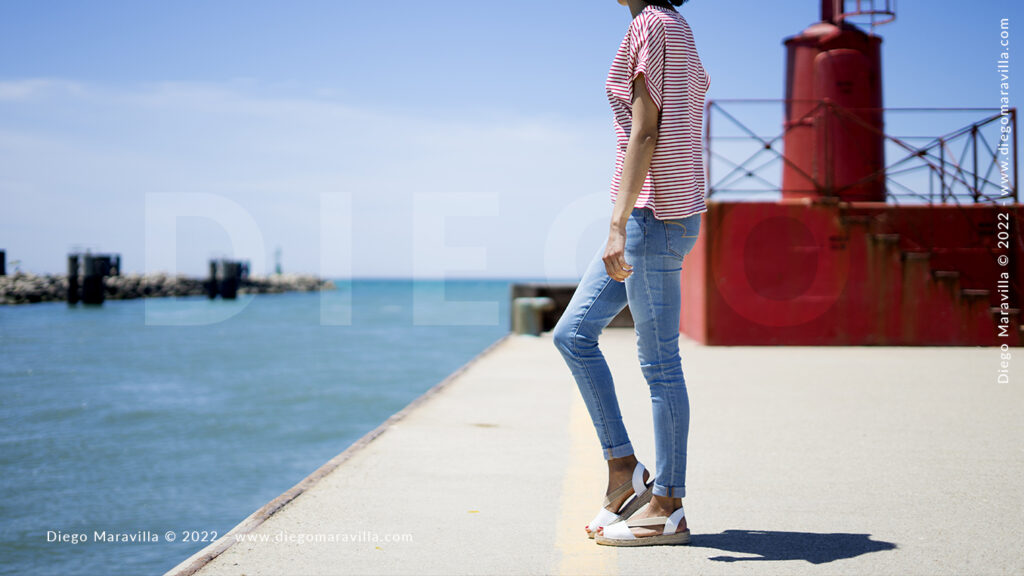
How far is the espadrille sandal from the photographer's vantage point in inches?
109

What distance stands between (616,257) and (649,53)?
0.70m

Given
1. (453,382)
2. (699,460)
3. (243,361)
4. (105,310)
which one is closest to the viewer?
(699,460)

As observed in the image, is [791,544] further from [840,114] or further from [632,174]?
[840,114]

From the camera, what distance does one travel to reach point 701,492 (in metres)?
3.45

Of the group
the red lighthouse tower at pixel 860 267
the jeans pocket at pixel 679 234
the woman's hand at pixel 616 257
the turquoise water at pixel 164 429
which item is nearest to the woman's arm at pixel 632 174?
the woman's hand at pixel 616 257

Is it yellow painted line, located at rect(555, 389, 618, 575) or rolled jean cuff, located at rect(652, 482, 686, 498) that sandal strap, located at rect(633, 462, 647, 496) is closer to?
rolled jean cuff, located at rect(652, 482, 686, 498)

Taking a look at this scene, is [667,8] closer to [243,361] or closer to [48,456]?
[48,456]

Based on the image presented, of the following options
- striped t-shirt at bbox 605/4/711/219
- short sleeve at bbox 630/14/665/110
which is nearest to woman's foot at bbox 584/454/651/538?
striped t-shirt at bbox 605/4/711/219

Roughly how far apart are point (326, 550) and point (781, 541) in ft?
5.48

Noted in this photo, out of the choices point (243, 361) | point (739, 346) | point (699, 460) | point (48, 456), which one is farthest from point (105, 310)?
point (699, 460)

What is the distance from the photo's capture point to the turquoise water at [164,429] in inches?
242

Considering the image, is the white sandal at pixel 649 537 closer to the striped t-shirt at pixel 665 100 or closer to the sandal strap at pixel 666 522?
the sandal strap at pixel 666 522

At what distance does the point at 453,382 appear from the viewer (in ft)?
25.1

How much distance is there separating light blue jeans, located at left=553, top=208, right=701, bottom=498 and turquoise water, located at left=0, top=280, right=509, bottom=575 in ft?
12.6
